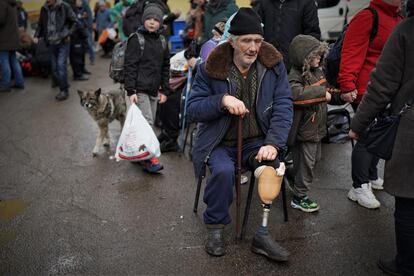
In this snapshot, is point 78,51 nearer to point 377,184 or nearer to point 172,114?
point 172,114

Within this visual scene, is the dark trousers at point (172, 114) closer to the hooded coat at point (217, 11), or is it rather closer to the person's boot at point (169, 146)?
the person's boot at point (169, 146)

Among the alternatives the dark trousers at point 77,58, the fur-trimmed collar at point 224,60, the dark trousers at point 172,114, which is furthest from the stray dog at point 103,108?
the dark trousers at point 77,58

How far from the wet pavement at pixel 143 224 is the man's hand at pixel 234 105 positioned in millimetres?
1125

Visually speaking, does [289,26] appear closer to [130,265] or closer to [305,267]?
[305,267]

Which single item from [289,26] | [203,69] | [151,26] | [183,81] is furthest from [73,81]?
[203,69]

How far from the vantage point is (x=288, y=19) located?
15.1ft

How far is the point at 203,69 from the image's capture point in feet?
10.8

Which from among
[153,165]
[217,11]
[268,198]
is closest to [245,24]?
[268,198]

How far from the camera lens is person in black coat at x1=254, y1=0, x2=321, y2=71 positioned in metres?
4.59

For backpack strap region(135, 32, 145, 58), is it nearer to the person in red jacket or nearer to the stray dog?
the stray dog

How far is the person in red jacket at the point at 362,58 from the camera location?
3.65 metres

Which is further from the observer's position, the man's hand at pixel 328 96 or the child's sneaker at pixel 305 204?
the child's sneaker at pixel 305 204

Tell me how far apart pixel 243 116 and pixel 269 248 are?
3.33ft

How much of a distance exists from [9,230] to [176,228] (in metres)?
1.49
